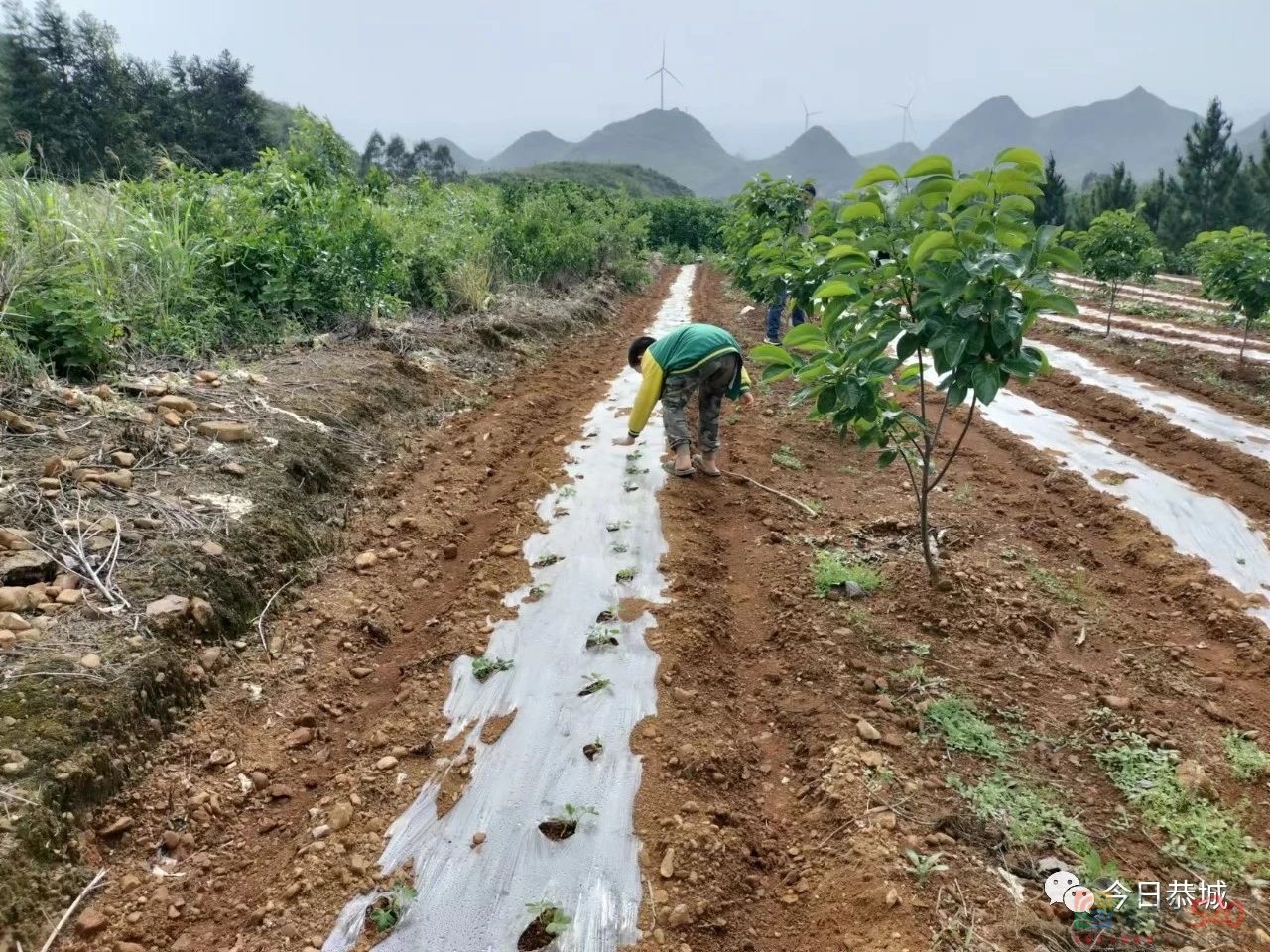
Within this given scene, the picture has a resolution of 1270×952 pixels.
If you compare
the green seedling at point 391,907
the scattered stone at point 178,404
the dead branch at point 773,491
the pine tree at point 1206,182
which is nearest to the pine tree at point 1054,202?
the pine tree at point 1206,182

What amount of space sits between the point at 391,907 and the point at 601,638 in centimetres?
143

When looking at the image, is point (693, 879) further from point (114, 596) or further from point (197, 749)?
point (114, 596)

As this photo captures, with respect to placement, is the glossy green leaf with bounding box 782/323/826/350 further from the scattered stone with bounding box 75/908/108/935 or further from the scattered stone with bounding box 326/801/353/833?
the scattered stone with bounding box 75/908/108/935

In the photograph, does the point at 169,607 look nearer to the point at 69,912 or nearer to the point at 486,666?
the point at 69,912

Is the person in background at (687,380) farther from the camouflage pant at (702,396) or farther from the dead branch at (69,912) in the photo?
the dead branch at (69,912)

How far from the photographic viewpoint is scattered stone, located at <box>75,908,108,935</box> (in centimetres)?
190

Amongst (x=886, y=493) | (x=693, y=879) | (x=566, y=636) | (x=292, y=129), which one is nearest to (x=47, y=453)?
(x=566, y=636)

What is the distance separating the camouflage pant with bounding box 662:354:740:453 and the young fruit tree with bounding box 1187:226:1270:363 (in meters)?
7.16

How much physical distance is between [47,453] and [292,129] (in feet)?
22.1

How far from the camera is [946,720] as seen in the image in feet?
9.04

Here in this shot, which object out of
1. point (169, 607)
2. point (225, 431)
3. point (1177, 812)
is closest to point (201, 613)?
point (169, 607)

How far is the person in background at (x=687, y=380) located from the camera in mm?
4887

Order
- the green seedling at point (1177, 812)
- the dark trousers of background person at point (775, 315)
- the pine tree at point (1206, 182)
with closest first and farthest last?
the green seedling at point (1177, 812)
the dark trousers of background person at point (775, 315)
the pine tree at point (1206, 182)

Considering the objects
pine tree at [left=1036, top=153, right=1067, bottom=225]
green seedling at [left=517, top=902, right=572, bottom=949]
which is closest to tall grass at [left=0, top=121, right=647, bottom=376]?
green seedling at [left=517, top=902, right=572, bottom=949]
